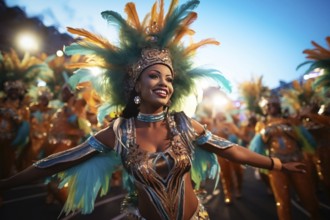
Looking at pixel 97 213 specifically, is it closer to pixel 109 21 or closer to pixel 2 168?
pixel 2 168

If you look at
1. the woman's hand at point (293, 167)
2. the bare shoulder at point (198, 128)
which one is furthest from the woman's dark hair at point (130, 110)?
the woman's hand at point (293, 167)

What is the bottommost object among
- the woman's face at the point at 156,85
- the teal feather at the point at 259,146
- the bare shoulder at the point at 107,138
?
the teal feather at the point at 259,146

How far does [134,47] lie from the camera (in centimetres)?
262

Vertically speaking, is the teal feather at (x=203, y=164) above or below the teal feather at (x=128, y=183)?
above

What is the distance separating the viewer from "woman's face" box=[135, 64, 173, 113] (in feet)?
7.82

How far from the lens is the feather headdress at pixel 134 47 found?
2549 millimetres

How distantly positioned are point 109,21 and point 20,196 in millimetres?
6279

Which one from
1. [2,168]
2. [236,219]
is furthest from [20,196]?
[236,219]

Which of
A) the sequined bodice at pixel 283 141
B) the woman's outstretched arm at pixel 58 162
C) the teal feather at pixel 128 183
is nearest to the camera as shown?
the woman's outstretched arm at pixel 58 162

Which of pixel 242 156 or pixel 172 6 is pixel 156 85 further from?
pixel 242 156

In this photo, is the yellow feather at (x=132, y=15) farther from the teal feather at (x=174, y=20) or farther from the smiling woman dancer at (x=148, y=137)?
the teal feather at (x=174, y=20)

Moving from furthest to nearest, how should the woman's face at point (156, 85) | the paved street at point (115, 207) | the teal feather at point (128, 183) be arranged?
the paved street at point (115, 207)
the teal feather at point (128, 183)
the woman's face at point (156, 85)

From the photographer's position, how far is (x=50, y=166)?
2238 millimetres

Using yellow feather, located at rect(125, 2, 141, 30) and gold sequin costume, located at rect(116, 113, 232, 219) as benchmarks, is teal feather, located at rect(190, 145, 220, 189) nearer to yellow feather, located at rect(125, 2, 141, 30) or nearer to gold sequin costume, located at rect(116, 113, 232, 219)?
gold sequin costume, located at rect(116, 113, 232, 219)
